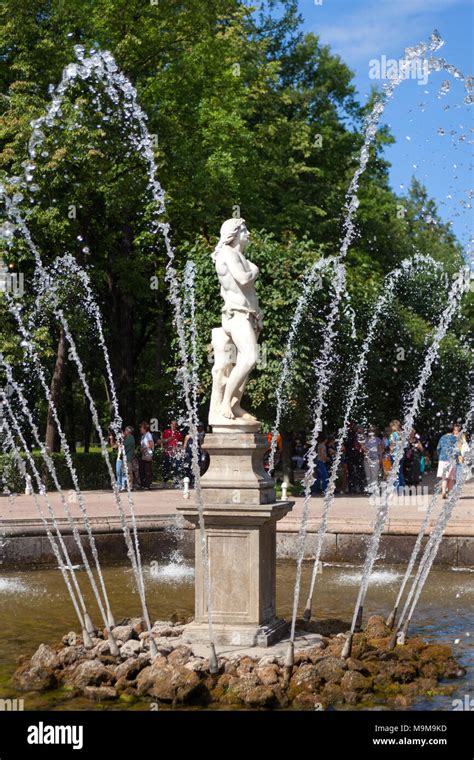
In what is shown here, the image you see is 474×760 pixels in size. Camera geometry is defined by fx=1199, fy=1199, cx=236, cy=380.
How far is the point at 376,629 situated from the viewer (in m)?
10.6

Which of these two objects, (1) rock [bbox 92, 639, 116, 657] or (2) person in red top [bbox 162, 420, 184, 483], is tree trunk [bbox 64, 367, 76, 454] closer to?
(2) person in red top [bbox 162, 420, 184, 483]

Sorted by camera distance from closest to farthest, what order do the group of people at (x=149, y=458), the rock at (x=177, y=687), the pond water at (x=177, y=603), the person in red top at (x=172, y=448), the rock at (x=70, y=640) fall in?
the rock at (x=177, y=687) → the pond water at (x=177, y=603) → the rock at (x=70, y=640) → the group of people at (x=149, y=458) → the person in red top at (x=172, y=448)

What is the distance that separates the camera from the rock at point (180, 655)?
9.25 m

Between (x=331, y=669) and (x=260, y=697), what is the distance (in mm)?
762

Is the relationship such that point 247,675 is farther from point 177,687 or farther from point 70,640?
point 70,640

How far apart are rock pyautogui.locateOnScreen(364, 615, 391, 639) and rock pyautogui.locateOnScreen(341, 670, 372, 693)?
1364mm

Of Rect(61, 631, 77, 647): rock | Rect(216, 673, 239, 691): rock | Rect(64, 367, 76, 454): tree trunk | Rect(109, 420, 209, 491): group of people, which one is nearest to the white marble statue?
Rect(61, 631, 77, 647): rock

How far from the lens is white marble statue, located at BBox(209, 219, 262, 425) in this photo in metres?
10.4

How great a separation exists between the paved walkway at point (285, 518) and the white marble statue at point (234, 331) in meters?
6.67

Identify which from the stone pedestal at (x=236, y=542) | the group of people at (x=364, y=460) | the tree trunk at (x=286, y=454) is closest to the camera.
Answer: the stone pedestal at (x=236, y=542)

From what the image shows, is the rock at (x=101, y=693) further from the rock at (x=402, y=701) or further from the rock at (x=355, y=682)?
the rock at (x=402, y=701)

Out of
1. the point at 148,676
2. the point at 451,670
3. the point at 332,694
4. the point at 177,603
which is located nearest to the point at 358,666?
the point at 332,694

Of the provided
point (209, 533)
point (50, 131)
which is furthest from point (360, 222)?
point (209, 533)

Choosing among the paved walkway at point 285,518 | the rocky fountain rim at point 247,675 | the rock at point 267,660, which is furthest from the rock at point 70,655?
the paved walkway at point 285,518
